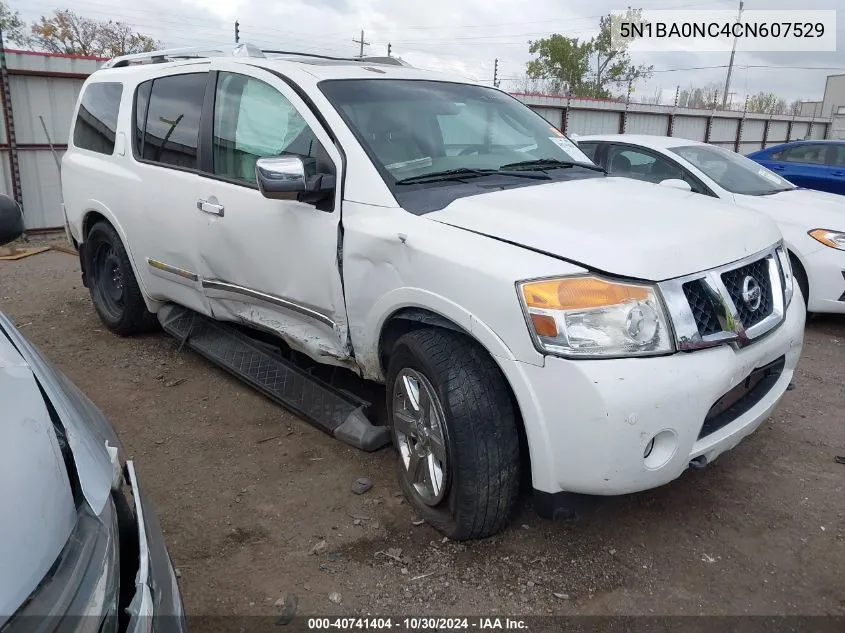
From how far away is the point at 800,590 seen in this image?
247cm

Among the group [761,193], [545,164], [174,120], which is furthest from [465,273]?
[761,193]

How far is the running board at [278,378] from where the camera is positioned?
3334 millimetres

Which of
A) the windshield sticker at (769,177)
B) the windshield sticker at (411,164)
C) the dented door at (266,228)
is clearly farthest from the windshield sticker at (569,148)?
the windshield sticker at (769,177)

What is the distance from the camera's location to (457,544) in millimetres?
2727

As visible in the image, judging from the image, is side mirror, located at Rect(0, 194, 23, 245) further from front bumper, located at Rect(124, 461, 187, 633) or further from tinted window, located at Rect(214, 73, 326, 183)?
tinted window, located at Rect(214, 73, 326, 183)

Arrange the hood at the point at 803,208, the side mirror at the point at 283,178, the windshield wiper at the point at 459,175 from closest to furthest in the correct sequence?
the side mirror at the point at 283,178, the windshield wiper at the point at 459,175, the hood at the point at 803,208

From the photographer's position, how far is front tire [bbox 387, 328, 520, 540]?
2.45 meters

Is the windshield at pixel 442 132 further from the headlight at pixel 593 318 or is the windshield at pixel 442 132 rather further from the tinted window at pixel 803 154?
the tinted window at pixel 803 154

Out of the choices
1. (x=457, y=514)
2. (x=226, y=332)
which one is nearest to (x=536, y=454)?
(x=457, y=514)

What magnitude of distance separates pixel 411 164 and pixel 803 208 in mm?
4144

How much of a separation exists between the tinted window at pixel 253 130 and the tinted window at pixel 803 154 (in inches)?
368

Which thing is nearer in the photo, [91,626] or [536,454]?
[91,626]

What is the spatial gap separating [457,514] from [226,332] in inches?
92.1

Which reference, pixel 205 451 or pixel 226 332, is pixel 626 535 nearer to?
pixel 205 451
